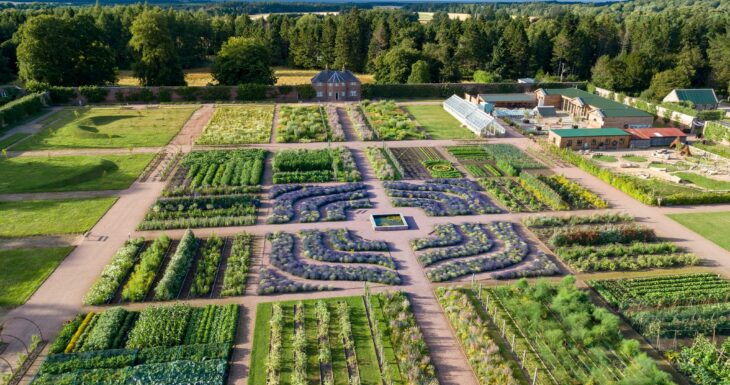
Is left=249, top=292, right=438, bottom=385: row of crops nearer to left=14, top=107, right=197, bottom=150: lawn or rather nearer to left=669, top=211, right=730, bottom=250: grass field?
left=669, top=211, right=730, bottom=250: grass field

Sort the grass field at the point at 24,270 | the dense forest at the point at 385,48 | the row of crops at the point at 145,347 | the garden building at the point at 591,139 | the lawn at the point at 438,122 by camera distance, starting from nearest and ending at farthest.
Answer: the row of crops at the point at 145,347 < the grass field at the point at 24,270 < the garden building at the point at 591,139 < the lawn at the point at 438,122 < the dense forest at the point at 385,48

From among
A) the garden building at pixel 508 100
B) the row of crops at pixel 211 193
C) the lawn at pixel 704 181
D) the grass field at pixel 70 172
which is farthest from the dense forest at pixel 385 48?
the lawn at pixel 704 181

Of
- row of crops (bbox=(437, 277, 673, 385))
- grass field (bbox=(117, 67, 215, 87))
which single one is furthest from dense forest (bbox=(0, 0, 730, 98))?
row of crops (bbox=(437, 277, 673, 385))

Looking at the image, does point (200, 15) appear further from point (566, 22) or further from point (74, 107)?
point (566, 22)

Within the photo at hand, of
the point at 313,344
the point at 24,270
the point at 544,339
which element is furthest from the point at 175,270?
the point at 544,339

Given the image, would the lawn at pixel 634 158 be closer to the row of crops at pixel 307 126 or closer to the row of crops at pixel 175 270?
the row of crops at pixel 307 126

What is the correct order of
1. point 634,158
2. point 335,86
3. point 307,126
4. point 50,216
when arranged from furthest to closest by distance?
point 335,86 → point 307,126 → point 634,158 → point 50,216

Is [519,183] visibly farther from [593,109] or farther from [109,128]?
[109,128]
